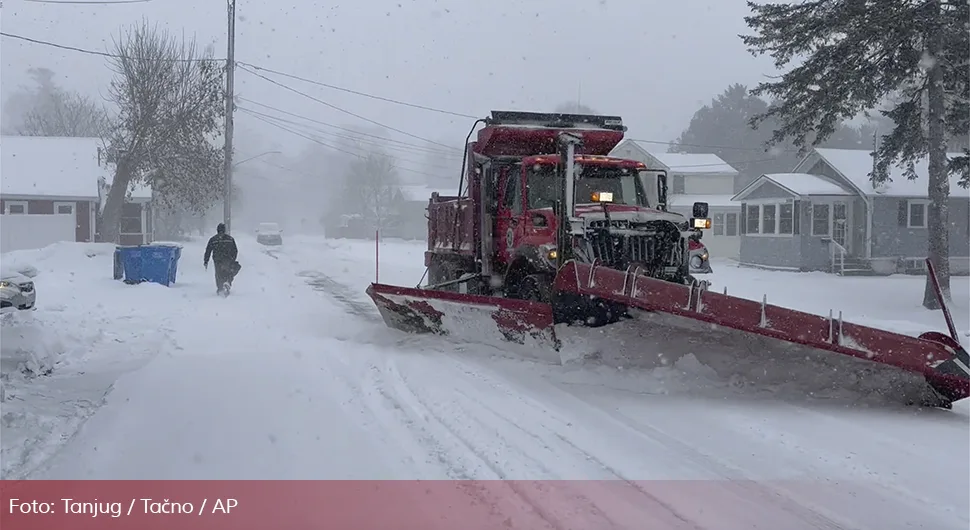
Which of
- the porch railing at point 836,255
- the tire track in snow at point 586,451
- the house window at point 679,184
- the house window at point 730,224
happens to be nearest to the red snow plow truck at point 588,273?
the tire track in snow at point 586,451

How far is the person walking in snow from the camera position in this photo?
55.2 feet

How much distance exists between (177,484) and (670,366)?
4895 mm

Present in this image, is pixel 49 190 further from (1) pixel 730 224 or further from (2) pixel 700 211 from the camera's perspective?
(2) pixel 700 211

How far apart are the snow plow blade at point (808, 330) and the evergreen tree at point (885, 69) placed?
1139cm

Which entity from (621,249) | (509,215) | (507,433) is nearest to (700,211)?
(621,249)

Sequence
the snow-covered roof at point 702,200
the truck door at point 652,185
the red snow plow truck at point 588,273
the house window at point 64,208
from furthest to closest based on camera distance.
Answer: the snow-covered roof at point 702,200 → the house window at point 64,208 → the truck door at point 652,185 → the red snow plow truck at point 588,273

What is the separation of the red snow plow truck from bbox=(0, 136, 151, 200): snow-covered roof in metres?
30.2

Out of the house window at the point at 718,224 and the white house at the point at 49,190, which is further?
the house window at the point at 718,224

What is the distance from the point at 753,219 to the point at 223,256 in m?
25.2

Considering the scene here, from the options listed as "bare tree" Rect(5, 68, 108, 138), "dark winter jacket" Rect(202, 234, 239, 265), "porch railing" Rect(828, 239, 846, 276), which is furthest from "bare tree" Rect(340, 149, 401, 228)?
"dark winter jacket" Rect(202, 234, 239, 265)

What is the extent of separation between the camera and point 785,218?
33281 mm

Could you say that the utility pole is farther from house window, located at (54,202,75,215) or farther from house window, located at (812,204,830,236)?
house window, located at (812,204,830,236)

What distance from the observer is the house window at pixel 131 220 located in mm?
44000

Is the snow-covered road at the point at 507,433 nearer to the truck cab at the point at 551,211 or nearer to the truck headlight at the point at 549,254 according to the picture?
the truck headlight at the point at 549,254
